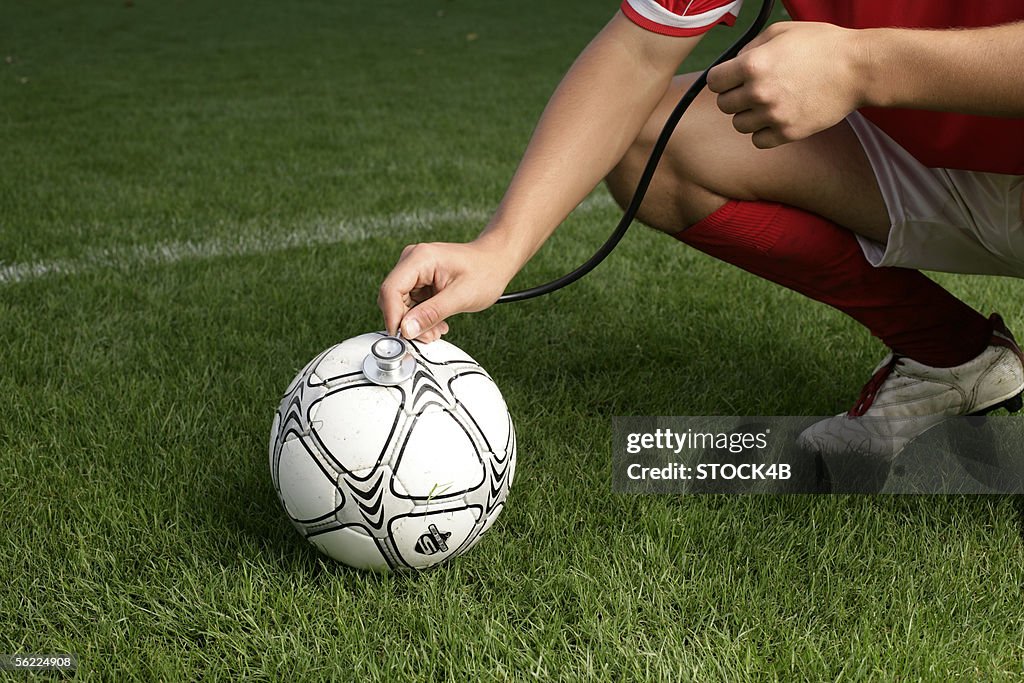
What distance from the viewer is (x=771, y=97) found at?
1.34 metres

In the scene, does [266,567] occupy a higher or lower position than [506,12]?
higher

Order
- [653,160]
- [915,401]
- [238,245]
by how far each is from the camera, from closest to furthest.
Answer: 1. [653,160]
2. [915,401]
3. [238,245]

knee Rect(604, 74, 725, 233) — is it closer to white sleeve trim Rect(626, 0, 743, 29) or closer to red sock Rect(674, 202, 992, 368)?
red sock Rect(674, 202, 992, 368)

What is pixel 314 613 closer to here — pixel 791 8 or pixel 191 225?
pixel 791 8

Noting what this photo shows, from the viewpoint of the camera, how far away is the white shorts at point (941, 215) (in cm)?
188

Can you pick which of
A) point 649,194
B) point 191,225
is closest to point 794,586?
point 649,194

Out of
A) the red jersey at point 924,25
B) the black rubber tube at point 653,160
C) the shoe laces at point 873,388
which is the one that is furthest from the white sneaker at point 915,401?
the black rubber tube at point 653,160

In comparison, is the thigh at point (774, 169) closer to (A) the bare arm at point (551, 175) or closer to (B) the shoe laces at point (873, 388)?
(A) the bare arm at point (551, 175)

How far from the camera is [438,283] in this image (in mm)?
1654

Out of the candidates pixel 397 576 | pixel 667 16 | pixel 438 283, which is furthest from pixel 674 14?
pixel 397 576

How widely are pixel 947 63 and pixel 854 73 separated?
0.13 m

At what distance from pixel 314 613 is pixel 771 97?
1132mm

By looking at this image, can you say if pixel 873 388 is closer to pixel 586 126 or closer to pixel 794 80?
pixel 586 126

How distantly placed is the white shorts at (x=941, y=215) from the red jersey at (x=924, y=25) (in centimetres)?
9
